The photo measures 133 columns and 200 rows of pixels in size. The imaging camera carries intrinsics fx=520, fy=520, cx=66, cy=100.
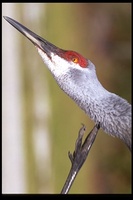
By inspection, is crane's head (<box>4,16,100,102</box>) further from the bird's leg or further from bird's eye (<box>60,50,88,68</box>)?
the bird's leg

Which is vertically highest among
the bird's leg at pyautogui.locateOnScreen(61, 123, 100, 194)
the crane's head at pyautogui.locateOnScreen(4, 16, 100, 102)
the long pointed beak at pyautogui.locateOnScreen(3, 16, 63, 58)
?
the long pointed beak at pyautogui.locateOnScreen(3, 16, 63, 58)

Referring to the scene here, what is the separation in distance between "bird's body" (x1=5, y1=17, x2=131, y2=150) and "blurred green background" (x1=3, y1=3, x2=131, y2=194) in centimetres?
124

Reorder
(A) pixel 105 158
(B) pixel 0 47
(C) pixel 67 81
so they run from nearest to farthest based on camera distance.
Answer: (C) pixel 67 81
(B) pixel 0 47
(A) pixel 105 158

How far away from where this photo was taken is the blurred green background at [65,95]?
2.28 meters

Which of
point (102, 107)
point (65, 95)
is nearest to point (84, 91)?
point (102, 107)

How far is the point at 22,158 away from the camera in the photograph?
90.7 inches

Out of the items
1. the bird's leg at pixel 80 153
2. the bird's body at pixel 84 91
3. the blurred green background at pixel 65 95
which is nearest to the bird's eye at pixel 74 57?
the bird's body at pixel 84 91

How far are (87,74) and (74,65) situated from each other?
3 centimetres

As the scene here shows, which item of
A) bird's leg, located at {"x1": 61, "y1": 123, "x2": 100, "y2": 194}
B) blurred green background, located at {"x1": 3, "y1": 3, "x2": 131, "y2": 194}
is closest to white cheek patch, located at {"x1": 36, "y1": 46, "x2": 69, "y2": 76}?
Result: bird's leg, located at {"x1": 61, "y1": 123, "x2": 100, "y2": 194}

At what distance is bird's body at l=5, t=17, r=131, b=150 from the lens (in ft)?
3.32

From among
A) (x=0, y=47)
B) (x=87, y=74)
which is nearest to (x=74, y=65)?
(x=87, y=74)

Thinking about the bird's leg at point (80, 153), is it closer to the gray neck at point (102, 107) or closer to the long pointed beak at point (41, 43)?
the gray neck at point (102, 107)

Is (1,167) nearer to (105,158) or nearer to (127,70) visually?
(105,158)

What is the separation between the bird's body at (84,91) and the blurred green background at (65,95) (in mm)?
1235
